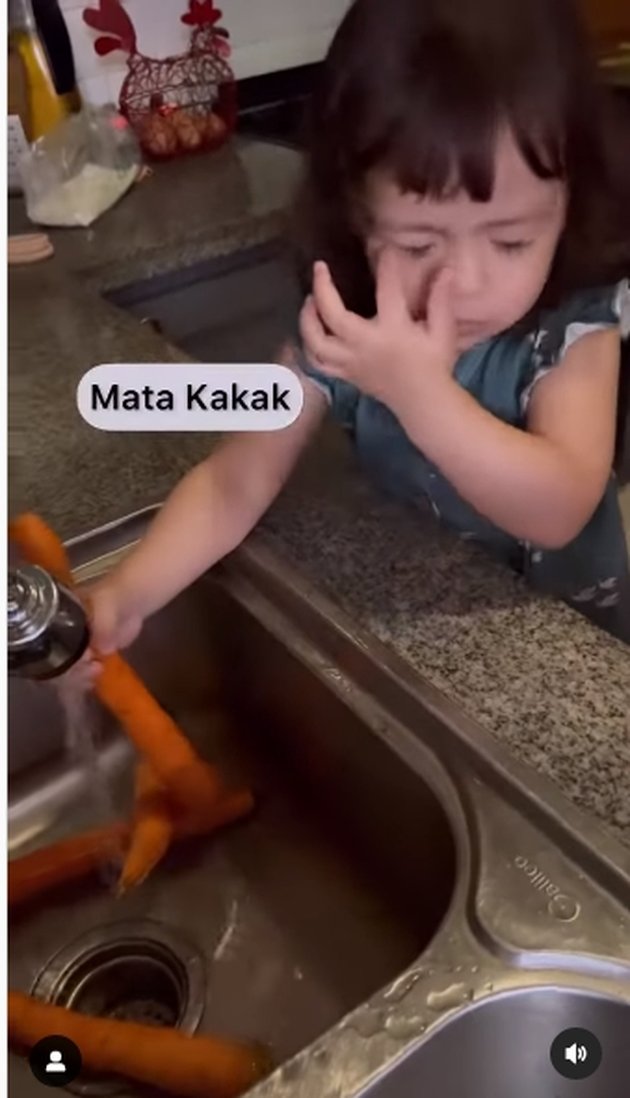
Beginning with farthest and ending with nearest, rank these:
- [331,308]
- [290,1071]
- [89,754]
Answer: [89,754], [331,308], [290,1071]

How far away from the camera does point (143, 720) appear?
536 millimetres

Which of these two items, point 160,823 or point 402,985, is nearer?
point 402,985

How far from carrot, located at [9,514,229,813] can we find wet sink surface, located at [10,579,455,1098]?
0.04ft

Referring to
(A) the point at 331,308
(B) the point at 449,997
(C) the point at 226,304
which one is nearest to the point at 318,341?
(A) the point at 331,308

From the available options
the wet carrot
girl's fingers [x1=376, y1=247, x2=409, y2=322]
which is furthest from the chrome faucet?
girl's fingers [x1=376, y1=247, x2=409, y2=322]

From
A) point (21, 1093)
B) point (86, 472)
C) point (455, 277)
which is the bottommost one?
point (21, 1093)

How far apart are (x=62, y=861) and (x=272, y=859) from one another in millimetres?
90

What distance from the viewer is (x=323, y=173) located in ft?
1.51

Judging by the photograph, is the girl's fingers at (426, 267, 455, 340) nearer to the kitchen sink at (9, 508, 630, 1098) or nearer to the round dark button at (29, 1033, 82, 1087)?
the kitchen sink at (9, 508, 630, 1098)

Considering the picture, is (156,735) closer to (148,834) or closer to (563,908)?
(148,834)

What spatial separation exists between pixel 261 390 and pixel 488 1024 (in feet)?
0.73

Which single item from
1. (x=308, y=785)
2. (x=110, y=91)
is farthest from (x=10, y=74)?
(x=308, y=785)

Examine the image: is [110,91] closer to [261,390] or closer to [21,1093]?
[261,390]

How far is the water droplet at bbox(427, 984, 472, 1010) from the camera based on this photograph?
37cm
